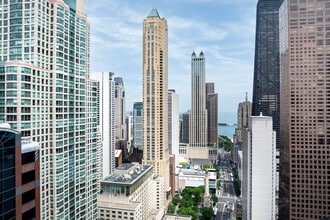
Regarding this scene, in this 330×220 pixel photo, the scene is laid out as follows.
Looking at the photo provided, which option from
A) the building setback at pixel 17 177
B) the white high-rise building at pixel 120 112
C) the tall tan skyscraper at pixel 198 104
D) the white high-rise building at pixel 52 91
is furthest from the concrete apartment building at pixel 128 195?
the tall tan skyscraper at pixel 198 104

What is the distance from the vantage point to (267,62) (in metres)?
138

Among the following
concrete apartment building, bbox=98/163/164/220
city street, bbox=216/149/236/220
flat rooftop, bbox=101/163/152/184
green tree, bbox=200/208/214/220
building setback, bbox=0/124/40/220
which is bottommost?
city street, bbox=216/149/236/220

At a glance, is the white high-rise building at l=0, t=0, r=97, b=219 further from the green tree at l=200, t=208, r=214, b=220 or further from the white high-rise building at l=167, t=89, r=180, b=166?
the white high-rise building at l=167, t=89, r=180, b=166

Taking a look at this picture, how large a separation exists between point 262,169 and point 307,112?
17.2 m

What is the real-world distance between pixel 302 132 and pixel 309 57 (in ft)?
57.6

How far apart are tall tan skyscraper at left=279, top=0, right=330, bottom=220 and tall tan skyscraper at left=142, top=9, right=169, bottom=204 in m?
36.1

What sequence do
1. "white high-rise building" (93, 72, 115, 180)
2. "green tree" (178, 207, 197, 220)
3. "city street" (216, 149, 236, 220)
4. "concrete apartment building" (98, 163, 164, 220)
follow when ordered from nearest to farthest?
"concrete apartment building" (98, 163, 164, 220) < "green tree" (178, 207, 197, 220) < "city street" (216, 149, 236, 220) < "white high-rise building" (93, 72, 115, 180)

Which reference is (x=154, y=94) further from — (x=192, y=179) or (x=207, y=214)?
(x=192, y=179)

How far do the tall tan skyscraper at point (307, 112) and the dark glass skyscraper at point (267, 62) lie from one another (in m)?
74.8

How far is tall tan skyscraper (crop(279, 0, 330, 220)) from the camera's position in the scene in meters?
58.3

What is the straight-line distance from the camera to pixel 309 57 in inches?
2411

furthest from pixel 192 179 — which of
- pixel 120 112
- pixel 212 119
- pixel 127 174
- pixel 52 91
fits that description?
pixel 212 119

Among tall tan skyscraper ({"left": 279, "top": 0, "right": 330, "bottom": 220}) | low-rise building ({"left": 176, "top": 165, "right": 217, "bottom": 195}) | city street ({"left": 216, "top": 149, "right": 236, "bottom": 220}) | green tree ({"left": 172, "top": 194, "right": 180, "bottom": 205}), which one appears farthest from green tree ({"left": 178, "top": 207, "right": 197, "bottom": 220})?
low-rise building ({"left": 176, "top": 165, "right": 217, "bottom": 195})

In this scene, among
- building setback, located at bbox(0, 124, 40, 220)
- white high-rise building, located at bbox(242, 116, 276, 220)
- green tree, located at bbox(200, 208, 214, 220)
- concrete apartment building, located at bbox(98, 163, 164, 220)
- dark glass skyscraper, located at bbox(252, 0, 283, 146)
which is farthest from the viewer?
dark glass skyscraper, located at bbox(252, 0, 283, 146)
